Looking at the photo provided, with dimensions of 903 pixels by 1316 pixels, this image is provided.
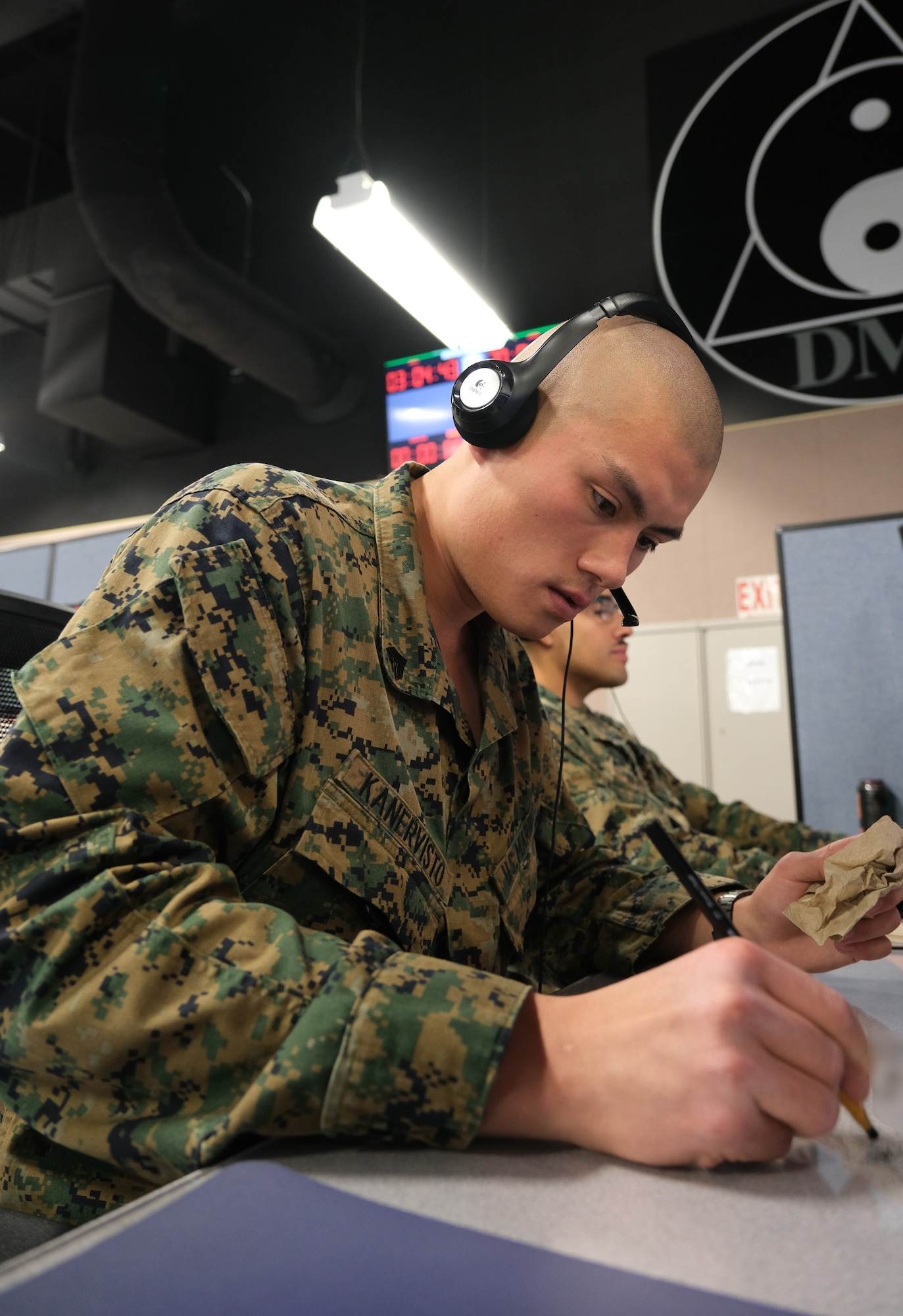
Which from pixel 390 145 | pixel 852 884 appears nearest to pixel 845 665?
pixel 852 884

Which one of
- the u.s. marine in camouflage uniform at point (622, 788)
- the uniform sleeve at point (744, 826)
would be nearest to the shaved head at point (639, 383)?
the u.s. marine in camouflage uniform at point (622, 788)

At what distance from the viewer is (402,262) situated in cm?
310

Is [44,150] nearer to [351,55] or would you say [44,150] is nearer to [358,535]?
[351,55]

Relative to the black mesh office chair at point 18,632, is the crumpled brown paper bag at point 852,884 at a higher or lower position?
lower

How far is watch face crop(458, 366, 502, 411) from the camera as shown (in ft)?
2.81

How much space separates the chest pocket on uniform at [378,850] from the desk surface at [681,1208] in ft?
0.75

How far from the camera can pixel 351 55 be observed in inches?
150

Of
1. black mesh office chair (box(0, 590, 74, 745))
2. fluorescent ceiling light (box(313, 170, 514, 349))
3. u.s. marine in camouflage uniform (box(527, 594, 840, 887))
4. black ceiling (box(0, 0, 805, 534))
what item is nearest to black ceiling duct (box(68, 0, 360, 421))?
black ceiling (box(0, 0, 805, 534))

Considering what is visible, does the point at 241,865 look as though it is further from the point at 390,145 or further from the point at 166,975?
the point at 390,145

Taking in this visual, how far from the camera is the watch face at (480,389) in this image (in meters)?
0.86

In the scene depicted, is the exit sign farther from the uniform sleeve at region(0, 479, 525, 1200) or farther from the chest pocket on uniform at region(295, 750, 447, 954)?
the uniform sleeve at region(0, 479, 525, 1200)

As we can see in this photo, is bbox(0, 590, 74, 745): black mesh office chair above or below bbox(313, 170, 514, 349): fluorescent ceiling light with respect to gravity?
below

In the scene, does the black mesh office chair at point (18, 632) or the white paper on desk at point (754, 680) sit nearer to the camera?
the black mesh office chair at point (18, 632)

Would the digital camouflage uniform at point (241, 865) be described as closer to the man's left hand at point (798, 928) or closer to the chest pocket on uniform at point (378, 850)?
the chest pocket on uniform at point (378, 850)
